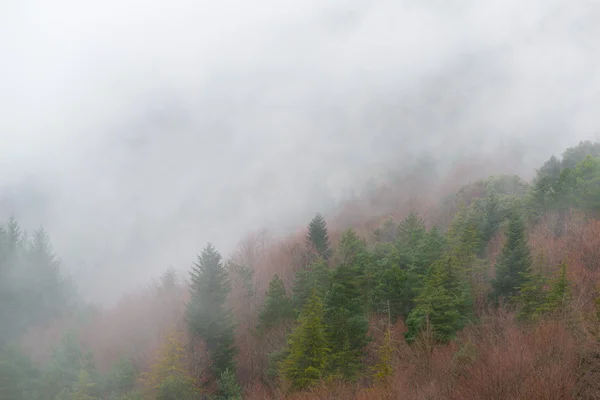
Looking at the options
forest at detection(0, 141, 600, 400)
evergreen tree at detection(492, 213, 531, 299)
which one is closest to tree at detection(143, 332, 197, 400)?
forest at detection(0, 141, 600, 400)

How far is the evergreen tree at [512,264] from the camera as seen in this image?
2919 centimetres

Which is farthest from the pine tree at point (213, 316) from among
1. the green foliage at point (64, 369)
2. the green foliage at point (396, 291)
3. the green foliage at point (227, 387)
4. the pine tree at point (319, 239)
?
the pine tree at point (319, 239)

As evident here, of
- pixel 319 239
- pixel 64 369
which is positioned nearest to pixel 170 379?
pixel 64 369

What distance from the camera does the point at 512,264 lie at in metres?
29.7

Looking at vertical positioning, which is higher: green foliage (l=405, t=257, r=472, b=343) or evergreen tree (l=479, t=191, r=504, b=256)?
evergreen tree (l=479, t=191, r=504, b=256)

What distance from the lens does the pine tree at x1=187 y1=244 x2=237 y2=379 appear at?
34688 mm

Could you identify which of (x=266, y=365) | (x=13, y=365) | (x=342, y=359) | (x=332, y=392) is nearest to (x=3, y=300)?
(x=13, y=365)

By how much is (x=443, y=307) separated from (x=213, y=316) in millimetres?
21401

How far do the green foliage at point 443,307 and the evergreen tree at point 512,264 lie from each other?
5742 mm

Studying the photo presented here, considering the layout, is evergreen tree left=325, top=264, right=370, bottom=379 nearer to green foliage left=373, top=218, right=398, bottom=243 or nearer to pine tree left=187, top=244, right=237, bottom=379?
pine tree left=187, top=244, right=237, bottom=379

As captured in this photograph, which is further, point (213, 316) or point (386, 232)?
point (386, 232)

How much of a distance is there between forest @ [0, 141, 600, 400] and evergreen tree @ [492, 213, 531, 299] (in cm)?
10

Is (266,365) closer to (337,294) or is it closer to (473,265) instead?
(337,294)

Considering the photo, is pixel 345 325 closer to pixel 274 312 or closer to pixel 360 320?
pixel 360 320
